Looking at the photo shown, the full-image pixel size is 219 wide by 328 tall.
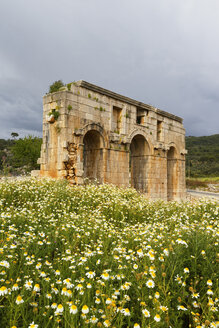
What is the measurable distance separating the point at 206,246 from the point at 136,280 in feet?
3.70

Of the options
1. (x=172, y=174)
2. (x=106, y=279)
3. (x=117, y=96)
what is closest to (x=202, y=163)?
(x=172, y=174)

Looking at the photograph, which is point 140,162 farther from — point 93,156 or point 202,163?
point 202,163

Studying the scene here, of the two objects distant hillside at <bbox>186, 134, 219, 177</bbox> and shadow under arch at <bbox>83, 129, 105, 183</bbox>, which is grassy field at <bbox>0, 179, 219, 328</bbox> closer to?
shadow under arch at <bbox>83, 129, 105, 183</bbox>

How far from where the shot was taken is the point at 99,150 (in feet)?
40.9

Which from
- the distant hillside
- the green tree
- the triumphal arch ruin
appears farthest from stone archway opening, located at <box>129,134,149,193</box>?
the distant hillside

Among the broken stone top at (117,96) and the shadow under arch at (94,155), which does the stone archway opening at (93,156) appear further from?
the broken stone top at (117,96)

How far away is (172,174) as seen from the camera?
1903 centimetres

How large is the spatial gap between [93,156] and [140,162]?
4.10m

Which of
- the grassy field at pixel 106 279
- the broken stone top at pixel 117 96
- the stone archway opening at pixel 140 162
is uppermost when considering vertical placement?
the broken stone top at pixel 117 96

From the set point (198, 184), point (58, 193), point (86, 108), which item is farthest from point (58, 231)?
point (198, 184)

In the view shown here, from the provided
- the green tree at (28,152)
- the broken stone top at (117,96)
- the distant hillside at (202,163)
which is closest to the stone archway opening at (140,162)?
the broken stone top at (117,96)

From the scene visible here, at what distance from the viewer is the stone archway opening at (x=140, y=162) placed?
611 inches

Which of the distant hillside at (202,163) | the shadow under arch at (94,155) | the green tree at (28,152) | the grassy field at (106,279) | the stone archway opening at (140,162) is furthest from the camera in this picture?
the distant hillside at (202,163)

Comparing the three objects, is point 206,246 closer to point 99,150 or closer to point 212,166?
point 99,150
